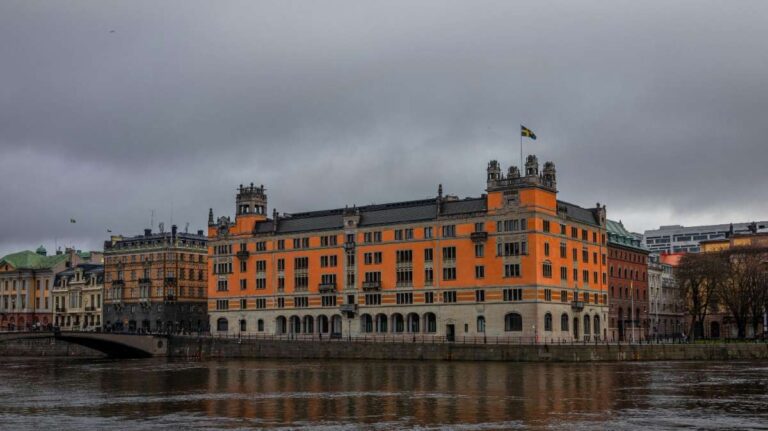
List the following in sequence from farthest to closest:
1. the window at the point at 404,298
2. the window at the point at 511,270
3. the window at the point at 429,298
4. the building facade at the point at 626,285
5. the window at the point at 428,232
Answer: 1. the building facade at the point at 626,285
2. the window at the point at 404,298
3. the window at the point at 428,232
4. the window at the point at 429,298
5. the window at the point at 511,270

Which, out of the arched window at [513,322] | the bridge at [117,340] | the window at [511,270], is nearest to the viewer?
the arched window at [513,322]

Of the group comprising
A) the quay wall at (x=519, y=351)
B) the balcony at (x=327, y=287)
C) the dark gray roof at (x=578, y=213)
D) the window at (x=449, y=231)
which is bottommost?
the quay wall at (x=519, y=351)

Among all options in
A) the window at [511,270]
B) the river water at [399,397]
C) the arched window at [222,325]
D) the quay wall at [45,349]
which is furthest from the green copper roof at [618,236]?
the quay wall at [45,349]

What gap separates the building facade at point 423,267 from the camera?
5891 inches

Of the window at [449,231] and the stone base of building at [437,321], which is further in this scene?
the window at [449,231]

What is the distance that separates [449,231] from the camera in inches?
6166

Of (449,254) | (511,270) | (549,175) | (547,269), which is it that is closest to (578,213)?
(549,175)

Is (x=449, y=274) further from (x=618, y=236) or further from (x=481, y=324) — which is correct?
(x=618, y=236)

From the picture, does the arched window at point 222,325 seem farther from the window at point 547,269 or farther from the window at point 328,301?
the window at point 547,269

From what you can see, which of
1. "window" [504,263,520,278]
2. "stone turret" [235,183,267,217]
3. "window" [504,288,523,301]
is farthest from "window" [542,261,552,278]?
"stone turret" [235,183,267,217]

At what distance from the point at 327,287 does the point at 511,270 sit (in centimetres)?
3495

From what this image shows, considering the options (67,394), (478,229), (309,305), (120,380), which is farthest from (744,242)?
(67,394)

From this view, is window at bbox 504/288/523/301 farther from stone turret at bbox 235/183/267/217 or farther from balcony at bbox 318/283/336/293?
stone turret at bbox 235/183/267/217

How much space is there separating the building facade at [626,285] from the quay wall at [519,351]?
39320mm
